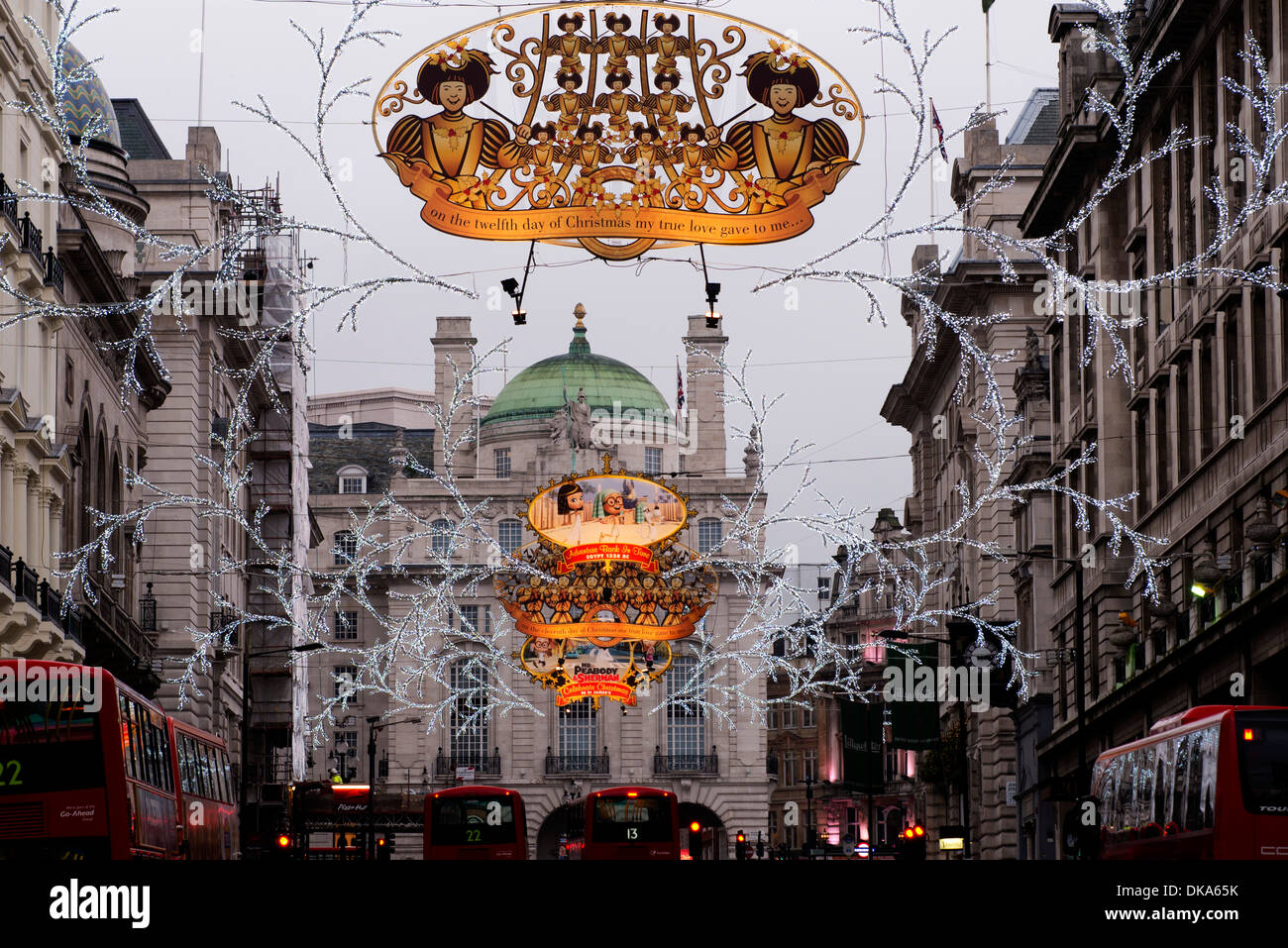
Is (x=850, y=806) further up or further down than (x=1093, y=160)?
further down

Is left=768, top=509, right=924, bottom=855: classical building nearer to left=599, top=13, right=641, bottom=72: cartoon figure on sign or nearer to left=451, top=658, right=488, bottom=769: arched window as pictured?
left=451, top=658, right=488, bottom=769: arched window

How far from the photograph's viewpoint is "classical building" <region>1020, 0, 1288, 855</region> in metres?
40.8

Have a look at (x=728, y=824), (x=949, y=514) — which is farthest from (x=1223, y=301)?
(x=728, y=824)

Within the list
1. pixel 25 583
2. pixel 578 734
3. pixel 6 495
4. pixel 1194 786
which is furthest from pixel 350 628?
pixel 1194 786

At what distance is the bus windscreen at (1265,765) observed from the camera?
27359 mm

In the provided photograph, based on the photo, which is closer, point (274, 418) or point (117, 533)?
point (117, 533)

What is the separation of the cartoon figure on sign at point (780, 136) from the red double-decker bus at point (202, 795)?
15964mm

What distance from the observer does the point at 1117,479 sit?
5591 centimetres

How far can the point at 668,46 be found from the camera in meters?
24.3

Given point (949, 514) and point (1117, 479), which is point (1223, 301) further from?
point (949, 514)

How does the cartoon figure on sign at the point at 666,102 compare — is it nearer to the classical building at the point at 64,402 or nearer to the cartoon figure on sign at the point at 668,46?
the cartoon figure on sign at the point at 668,46

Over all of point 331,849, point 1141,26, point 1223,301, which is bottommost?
point 331,849
